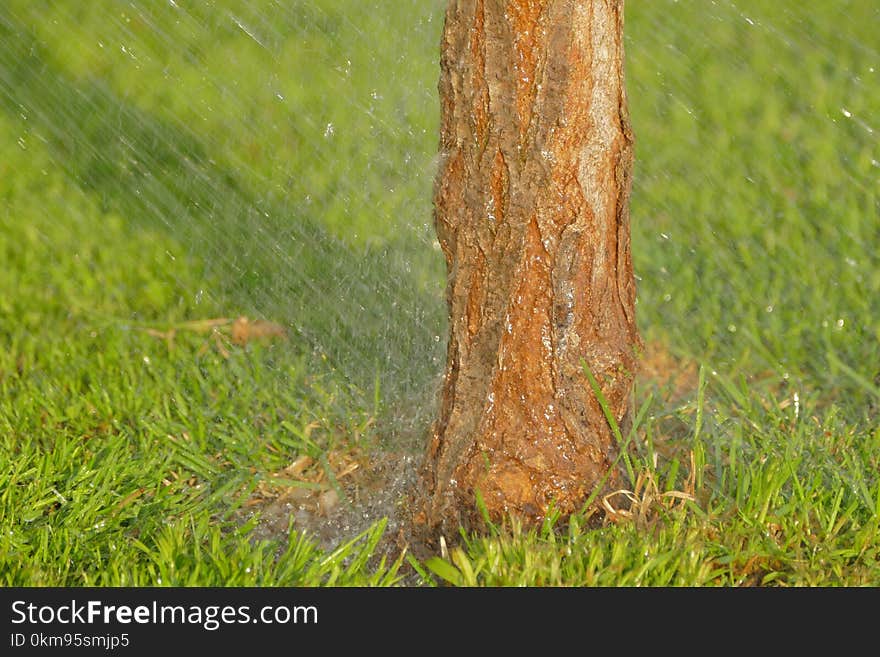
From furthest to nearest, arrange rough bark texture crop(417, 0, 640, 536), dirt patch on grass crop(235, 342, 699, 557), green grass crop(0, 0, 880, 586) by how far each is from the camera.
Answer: dirt patch on grass crop(235, 342, 699, 557) < green grass crop(0, 0, 880, 586) < rough bark texture crop(417, 0, 640, 536)

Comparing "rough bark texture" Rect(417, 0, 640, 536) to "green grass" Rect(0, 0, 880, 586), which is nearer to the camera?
"rough bark texture" Rect(417, 0, 640, 536)

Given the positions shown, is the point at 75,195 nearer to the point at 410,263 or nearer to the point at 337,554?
the point at 410,263

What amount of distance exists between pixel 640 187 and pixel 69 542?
8.33 feet

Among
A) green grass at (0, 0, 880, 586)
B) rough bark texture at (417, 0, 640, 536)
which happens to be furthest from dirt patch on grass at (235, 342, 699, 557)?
rough bark texture at (417, 0, 640, 536)

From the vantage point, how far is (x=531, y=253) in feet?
8.45

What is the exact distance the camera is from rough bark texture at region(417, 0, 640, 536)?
2.50 meters

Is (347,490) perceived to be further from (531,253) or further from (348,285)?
(348,285)

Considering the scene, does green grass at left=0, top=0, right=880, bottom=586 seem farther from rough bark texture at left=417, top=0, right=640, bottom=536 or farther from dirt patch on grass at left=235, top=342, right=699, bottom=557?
rough bark texture at left=417, top=0, right=640, bottom=536

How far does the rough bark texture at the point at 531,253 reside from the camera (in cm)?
250

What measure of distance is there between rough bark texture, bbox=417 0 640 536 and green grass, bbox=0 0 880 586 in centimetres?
15

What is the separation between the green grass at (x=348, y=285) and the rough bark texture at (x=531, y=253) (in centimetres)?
15

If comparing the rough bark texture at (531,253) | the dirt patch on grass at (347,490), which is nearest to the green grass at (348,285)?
the dirt patch on grass at (347,490)

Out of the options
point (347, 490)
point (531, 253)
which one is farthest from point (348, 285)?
point (531, 253)
